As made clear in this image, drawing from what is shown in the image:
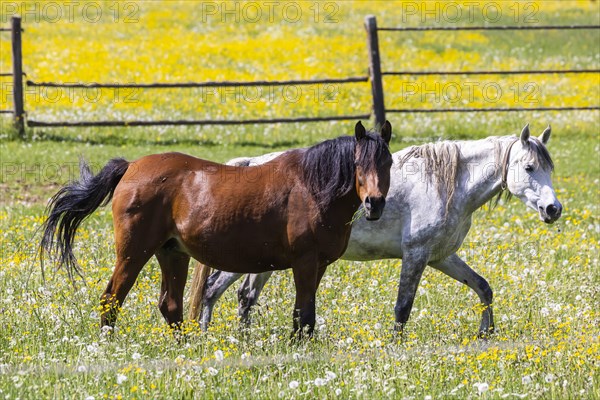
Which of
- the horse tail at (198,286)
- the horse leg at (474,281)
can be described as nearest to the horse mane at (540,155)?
the horse leg at (474,281)

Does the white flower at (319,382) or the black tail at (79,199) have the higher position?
the black tail at (79,199)

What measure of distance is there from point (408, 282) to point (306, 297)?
1.28 metres

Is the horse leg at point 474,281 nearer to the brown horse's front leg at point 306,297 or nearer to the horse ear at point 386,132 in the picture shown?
the brown horse's front leg at point 306,297

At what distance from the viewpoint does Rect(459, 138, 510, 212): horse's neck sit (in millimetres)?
7961

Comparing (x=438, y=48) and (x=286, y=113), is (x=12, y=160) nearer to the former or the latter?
(x=286, y=113)

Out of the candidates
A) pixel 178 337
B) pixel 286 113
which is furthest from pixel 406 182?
pixel 286 113

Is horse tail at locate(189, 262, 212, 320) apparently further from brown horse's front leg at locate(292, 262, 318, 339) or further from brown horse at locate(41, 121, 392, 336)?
brown horse's front leg at locate(292, 262, 318, 339)

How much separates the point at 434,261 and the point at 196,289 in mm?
1871

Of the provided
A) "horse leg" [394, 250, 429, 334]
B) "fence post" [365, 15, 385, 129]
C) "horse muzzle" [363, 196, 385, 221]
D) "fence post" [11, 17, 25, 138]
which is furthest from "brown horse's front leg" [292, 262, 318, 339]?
"fence post" [11, 17, 25, 138]

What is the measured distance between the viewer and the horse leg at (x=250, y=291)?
321 inches

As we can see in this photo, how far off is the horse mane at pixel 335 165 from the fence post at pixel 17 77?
35.1 feet

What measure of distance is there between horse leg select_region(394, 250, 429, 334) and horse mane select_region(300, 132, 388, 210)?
1.31 metres

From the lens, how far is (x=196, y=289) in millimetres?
7949

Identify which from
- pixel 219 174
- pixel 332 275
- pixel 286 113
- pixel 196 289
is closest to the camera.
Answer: pixel 219 174
